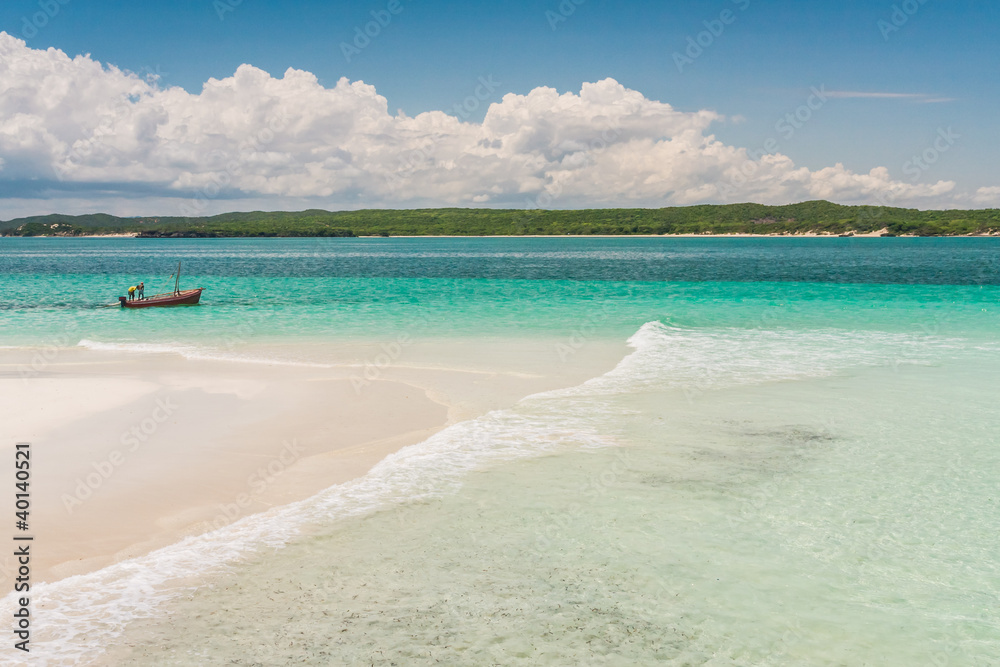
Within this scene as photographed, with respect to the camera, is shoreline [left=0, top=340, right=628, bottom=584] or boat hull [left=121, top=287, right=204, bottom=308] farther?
boat hull [left=121, top=287, right=204, bottom=308]

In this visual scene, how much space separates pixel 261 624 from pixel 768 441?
8.20 m

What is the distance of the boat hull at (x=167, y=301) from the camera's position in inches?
1335

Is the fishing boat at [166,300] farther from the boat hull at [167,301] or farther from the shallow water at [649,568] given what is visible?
the shallow water at [649,568]

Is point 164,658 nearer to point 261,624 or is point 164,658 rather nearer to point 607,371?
point 261,624

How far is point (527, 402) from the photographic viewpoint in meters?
13.7

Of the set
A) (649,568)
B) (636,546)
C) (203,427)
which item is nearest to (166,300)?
(203,427)

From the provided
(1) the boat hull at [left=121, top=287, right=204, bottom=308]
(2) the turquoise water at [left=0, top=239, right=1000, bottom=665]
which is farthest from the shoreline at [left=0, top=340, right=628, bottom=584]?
(1) the boat hull at [left=121, top=287, right=204, bottom=308]

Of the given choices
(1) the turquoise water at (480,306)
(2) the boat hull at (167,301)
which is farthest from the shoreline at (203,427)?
(2) the boat hull at (167,301)

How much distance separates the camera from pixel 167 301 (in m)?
34.5

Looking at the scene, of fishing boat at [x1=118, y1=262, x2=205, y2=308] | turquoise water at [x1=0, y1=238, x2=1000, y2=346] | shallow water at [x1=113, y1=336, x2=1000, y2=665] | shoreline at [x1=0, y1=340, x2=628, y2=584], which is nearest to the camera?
shallow water at [x1=113, y1=336, x2=1000, y2=665]

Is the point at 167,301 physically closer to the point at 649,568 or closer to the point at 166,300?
the point at 166,300

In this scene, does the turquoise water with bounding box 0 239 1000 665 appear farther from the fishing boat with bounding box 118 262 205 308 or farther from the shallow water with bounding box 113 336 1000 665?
the fishing boat with bounding box 118 262 205 308

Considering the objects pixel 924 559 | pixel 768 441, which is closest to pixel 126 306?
pixel 768 441

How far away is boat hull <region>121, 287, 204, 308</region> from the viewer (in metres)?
33.9
